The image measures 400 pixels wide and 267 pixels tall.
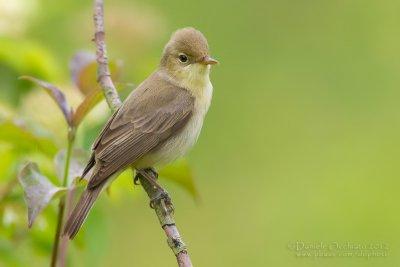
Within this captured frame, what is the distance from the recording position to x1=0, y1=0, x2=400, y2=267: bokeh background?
140 inches

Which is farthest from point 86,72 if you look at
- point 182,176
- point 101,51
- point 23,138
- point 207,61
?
point 207,61

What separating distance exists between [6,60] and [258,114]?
442cm

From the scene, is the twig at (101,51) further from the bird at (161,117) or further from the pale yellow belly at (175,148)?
the pale yellow belly at (175,148)

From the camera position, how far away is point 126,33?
4.65m

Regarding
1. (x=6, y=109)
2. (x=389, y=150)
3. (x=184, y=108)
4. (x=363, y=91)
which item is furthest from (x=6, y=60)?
(x=363, y=91)

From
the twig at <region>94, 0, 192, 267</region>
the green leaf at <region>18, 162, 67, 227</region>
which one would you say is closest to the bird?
the twig at <region>94, 0, 192, 267</region>

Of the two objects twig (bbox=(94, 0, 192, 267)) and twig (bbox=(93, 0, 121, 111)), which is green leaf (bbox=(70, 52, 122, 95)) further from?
twig (bbox=(93, 0, 121, 111))

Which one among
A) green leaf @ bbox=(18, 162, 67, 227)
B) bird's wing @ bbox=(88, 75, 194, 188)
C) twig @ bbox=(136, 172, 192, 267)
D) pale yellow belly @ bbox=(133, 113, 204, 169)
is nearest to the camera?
green leaf @ bbox=(18, 162, 67, 227)

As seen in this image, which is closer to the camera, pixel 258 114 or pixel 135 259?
pixel 135 259

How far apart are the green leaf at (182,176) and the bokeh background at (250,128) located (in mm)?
315

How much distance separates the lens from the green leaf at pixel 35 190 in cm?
257

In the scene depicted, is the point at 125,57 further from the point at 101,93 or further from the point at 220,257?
the point at 220,257

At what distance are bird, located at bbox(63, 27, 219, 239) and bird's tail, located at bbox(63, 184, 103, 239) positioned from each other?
0.20 ft

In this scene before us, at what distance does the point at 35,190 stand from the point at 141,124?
140 centimetres
